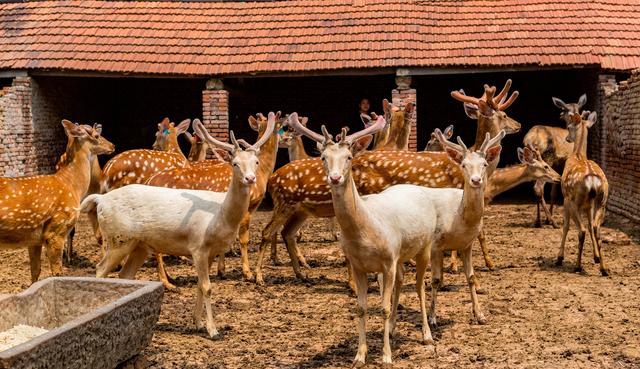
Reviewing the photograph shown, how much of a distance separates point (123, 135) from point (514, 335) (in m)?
16.6

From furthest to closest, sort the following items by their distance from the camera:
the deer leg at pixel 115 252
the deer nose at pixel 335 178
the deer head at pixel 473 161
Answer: the deer leg at pixel 115 252 < the deer head at pixel 473 161 < the deer nose at pixel 335 178

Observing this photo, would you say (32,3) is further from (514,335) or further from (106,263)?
(514,335)

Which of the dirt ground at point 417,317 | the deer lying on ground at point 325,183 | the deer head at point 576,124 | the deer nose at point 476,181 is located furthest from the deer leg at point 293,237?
the deer head at point 576,124

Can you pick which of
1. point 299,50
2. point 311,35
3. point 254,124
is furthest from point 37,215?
point 311,35

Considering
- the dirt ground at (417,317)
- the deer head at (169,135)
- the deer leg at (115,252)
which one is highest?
the deer head at (169,135)

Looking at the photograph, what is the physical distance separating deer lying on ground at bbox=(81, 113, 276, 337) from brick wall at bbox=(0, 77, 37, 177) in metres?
9.79

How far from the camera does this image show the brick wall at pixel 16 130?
17125 mm

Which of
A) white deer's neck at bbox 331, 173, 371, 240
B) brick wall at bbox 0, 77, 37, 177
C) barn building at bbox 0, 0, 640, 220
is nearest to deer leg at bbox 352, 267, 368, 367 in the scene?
white deer's neck at bbox 331, 173, 371, 240

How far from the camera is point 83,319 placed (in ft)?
18.5

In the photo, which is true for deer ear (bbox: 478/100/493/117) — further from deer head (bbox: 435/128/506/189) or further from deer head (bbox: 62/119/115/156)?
deer head (bbox: 62/119/115/156)

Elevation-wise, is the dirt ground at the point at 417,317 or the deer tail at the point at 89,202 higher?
the deer tail at the point at 89,202

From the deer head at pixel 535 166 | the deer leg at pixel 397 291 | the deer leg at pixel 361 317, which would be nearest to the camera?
the deer leg at pixel 361 317

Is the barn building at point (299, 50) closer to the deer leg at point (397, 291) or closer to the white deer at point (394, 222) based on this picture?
the white deer at point (394, 222)

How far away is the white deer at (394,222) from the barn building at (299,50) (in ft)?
26.5
